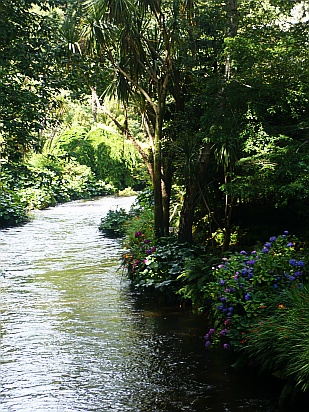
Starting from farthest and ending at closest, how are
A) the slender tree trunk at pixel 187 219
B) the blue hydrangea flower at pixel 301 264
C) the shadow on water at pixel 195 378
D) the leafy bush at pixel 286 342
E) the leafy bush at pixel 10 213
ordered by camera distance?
1. the leafy bush at pixel 10 213
2. the slender tree trunk at pixel 187 219
3. the blue hydrangea flower at pixel 301 264
4. the shadow on water at pixel 195 378
5. the leafy bush at pixel 286 342

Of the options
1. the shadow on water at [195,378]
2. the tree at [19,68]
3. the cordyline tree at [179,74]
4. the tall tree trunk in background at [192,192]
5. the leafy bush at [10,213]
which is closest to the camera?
the shadow on water at [195,378]

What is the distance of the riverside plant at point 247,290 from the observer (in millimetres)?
5883

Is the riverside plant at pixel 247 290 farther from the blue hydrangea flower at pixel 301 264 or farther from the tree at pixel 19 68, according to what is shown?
the tree at pixel 19 68

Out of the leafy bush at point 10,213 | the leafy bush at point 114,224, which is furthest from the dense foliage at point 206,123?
the leafy bush at point 10,213

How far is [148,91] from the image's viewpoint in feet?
36.9

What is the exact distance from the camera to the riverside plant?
19.3 ft

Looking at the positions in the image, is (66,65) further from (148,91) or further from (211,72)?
(148,91)

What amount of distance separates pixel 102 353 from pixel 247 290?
176 cm

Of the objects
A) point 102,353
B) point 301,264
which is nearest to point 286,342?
point 301,264

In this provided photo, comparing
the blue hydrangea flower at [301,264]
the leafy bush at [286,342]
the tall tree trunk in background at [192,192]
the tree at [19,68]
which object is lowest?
the leafy bush at [286,342]

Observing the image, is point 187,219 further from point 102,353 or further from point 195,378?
point 195,378

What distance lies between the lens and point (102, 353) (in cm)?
653

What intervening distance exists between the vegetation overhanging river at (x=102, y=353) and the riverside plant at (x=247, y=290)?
13.7 inches

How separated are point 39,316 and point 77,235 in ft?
28.3
